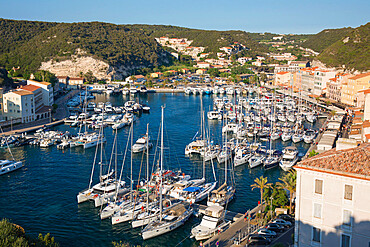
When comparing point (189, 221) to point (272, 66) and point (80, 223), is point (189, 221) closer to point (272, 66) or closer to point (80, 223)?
point (80, 223)

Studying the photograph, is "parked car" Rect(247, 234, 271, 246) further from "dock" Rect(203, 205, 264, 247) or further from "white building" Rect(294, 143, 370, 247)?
"white building" Rect(294, 143, 370, 247)

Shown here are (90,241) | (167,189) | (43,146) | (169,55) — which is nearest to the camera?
(90,241)

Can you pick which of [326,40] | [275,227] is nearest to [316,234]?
[275,227]

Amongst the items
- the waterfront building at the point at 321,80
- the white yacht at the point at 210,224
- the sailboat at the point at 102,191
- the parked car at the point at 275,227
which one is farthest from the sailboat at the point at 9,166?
the waterfront building at the point at 321,80

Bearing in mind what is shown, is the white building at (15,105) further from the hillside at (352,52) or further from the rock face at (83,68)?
the hillside at (352,52)

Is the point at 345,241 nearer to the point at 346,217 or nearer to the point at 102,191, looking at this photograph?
the point at 346,217

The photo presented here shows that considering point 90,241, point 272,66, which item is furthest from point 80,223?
point 272,66
